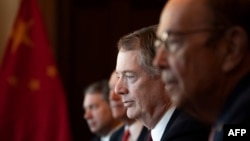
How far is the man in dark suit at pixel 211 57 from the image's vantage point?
132cm

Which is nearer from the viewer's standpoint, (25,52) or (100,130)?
(100,130)

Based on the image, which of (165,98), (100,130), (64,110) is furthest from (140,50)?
(64,110)

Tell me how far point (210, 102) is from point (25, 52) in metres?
3.96

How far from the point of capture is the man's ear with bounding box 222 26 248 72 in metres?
1.31

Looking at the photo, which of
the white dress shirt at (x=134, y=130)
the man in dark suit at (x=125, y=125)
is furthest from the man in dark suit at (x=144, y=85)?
the white dress shirt at (x=134, y=130)

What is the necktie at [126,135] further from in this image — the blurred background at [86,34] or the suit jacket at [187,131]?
the blurred background at [86,34]

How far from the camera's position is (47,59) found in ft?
16.9

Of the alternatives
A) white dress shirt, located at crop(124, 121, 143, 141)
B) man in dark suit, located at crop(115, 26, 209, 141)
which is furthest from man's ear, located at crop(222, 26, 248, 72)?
white dress shirt, located at crop(124, 121, 143, 141)

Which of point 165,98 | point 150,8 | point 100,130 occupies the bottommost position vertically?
point 100,130

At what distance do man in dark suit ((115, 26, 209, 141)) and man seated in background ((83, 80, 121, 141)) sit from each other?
222cm

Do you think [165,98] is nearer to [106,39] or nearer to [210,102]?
[210,102]

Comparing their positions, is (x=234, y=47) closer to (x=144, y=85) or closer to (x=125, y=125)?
(x=144, y=85)

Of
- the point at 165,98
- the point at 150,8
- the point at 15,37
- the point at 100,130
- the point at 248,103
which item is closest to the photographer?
the point at 248,103

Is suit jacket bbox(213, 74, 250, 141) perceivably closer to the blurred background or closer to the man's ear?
the man's ear
